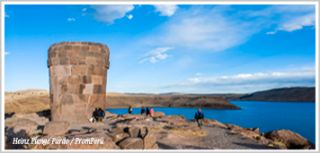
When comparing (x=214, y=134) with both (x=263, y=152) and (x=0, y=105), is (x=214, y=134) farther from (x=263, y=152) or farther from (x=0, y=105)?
(x=0, y=105)

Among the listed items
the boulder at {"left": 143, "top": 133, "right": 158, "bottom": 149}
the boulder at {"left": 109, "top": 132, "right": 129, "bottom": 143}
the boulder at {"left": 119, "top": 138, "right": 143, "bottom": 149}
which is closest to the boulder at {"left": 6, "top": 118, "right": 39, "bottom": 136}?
the boulder at {"left": 109, "top": 132, "right": 129, "bottom": 143}

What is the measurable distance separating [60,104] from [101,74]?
6.76 ft

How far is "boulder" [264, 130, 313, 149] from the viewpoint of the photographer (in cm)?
1129

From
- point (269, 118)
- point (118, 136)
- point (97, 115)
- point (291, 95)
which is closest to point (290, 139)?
point (118, 136)

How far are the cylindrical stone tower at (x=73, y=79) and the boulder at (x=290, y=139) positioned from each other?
25.3 ft

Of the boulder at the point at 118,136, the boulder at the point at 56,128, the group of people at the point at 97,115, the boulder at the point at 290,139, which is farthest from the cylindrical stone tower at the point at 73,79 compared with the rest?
the boulder at the point at 290,139

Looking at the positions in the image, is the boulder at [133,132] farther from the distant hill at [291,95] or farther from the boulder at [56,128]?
the distant hill at [291,95]

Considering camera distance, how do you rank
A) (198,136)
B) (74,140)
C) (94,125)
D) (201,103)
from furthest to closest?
(201,103), (94,125), (198,136), (74,140)

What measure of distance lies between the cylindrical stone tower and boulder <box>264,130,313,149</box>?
771 centimetres

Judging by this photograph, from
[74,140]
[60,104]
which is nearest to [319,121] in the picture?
[74,140]

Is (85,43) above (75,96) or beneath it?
above

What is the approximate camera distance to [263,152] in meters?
7.23

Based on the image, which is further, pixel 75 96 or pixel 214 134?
pixel 75 96

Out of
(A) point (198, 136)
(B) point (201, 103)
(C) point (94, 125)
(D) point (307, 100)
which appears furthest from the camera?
(D) point (307, 100)
